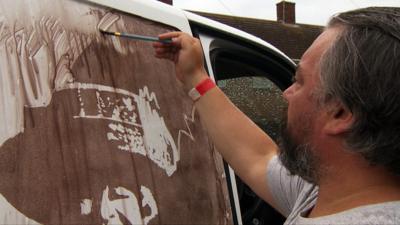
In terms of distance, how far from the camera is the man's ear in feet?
4.24

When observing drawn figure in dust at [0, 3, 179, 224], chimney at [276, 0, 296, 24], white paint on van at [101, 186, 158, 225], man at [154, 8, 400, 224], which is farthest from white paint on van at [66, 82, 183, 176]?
chimney at [276, 0, 296, 24]

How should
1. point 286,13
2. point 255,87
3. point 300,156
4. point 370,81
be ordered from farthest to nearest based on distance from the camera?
point 286,13, point 255,87, point 300,156, point 370,81

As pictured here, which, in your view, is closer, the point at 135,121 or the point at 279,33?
the point at 135,121

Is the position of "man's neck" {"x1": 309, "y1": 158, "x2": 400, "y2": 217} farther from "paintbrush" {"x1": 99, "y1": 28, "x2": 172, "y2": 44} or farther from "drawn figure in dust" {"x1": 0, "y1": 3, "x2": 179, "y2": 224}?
"paintbrush" {"x1": 99, "y1": 28, "x2": 172, "y2": 44}

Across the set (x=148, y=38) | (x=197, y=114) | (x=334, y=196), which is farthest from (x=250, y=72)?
(x=334, y=196)

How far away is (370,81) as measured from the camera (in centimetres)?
122

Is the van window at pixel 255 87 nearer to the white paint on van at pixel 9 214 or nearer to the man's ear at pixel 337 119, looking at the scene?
the man's ear at pixel 337 119

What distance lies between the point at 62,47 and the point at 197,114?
598 mm

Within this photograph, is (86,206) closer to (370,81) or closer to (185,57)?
(185,57)

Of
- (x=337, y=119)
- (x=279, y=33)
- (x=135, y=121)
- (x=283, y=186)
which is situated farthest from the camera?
(x=279, y=33)

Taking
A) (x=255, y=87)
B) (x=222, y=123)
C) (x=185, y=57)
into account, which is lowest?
(x=255, y=87)

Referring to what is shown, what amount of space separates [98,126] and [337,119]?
0.68 metres

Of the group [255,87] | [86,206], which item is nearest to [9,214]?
[86,206]

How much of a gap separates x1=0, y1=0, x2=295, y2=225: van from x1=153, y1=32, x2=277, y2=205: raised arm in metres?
0.06
